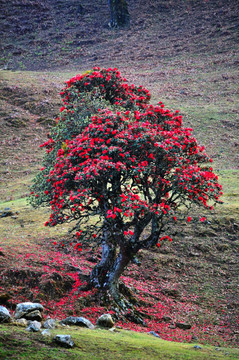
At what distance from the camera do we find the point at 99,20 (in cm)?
8138

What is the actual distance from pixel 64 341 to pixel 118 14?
8068 centimetres

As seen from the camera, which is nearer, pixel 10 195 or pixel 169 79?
pixel 10 195

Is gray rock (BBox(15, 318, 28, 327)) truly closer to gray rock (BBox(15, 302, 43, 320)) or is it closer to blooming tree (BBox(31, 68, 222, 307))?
gray rock (BBox(15, 302, 43, 320))

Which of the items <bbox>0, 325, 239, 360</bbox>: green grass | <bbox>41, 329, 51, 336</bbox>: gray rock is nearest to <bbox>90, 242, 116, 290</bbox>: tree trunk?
<bbox>0, 325, 239, 360</bbox>: green grass

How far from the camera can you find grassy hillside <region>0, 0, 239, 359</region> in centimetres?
1179

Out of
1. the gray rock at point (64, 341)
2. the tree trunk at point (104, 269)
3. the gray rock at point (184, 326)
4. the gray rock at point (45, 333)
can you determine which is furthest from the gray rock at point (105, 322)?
the gray rock at point (64, 341)

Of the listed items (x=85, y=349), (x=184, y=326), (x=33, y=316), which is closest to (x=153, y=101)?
(x=184, y=326)

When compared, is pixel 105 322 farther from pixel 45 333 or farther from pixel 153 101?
pixel 153 101

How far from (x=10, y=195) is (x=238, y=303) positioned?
1890 cm

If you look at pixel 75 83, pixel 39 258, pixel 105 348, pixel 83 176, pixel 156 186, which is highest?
pixel 75 83

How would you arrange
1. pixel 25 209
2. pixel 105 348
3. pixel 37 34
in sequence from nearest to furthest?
pixel 105 348 < pixel 25 209 < pixel 37 34

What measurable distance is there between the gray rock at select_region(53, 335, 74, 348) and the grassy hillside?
0.35m

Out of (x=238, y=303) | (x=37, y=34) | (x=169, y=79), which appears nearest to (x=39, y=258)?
(x=238, y=303)

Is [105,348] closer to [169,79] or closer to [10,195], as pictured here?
[10,195]
